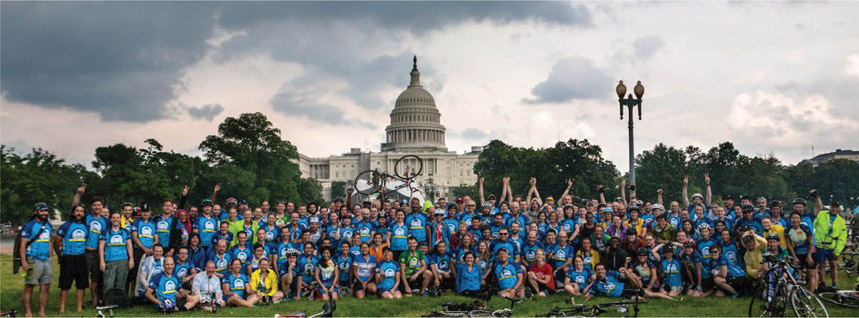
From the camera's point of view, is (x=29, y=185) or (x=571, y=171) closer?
(x=29, y=185)

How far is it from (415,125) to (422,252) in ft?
365

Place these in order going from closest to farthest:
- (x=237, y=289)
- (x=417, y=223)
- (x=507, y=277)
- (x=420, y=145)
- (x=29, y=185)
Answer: (x=237, y=289)
(x=507, y=277)
(x=417, y=223)
(x=29, y=185)
(x=420, y=145)

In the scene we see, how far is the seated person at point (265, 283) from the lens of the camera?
39.9 ft

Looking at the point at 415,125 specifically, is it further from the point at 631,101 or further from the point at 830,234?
the point at 830,234

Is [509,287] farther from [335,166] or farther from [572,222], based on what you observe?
[335,166]

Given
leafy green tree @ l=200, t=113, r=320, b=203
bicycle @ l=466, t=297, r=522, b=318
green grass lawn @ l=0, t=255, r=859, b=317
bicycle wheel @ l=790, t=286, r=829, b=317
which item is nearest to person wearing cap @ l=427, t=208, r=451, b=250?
green grass lawn @ l=0, t=255, r=859, b=317

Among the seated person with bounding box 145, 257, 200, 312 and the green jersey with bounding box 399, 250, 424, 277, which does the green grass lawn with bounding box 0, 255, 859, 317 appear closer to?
the seated person with bounding box 145, 257, 200, 312

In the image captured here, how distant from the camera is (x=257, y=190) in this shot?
51.0m

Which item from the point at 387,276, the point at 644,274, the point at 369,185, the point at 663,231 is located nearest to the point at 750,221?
the point at 663,231

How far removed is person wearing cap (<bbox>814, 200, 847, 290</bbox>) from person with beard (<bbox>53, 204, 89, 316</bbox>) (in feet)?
42.1

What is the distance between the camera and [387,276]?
41.6 ft

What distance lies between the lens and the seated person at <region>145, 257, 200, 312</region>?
446 inches

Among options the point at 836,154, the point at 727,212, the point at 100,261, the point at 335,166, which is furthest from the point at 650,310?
the point at 836,154

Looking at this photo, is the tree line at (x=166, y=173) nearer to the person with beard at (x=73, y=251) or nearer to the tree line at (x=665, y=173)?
the tree line at (x=665, y=173)
